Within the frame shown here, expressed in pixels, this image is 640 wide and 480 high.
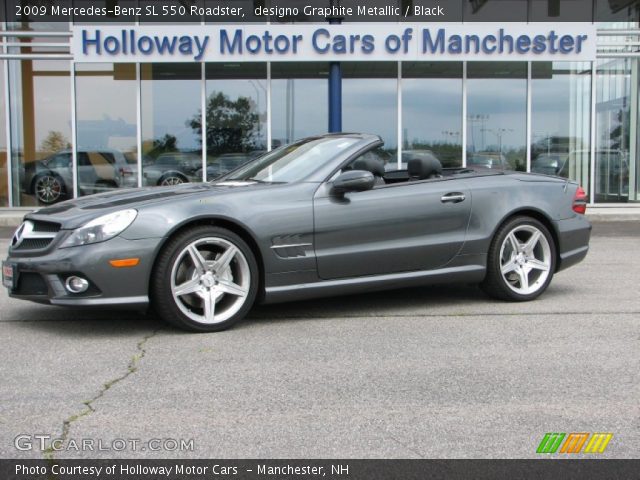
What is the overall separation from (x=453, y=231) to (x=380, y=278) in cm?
74

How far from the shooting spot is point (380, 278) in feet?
18.6

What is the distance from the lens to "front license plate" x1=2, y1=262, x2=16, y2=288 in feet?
16.8

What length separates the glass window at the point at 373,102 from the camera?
1717 centimetres

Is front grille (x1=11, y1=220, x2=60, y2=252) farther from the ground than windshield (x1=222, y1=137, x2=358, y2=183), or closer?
closer

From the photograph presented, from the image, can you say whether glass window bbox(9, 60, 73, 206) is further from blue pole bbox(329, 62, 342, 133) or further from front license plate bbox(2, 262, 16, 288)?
front license plate bbox(2, 262, 16, 288)

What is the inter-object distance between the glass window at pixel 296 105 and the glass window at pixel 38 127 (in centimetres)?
465

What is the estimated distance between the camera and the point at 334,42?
1612cm

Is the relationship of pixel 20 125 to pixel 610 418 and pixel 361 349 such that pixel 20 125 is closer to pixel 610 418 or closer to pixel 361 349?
pixel 361 349

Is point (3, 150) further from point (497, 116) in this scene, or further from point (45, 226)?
point (45, 226)

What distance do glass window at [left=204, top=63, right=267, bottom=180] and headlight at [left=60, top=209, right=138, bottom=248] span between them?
40.1 feet

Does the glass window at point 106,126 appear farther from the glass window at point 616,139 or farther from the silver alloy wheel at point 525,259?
the silver alloy wheel at point 525,259

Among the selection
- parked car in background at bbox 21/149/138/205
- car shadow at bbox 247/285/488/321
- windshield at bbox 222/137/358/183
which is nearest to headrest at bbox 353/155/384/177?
windshield at bbox 222/137/358/183

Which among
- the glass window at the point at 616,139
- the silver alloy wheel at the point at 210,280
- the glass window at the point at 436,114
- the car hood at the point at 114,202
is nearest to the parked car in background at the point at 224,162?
the glass window at the point at 436,114

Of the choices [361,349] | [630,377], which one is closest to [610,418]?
[630,377]
